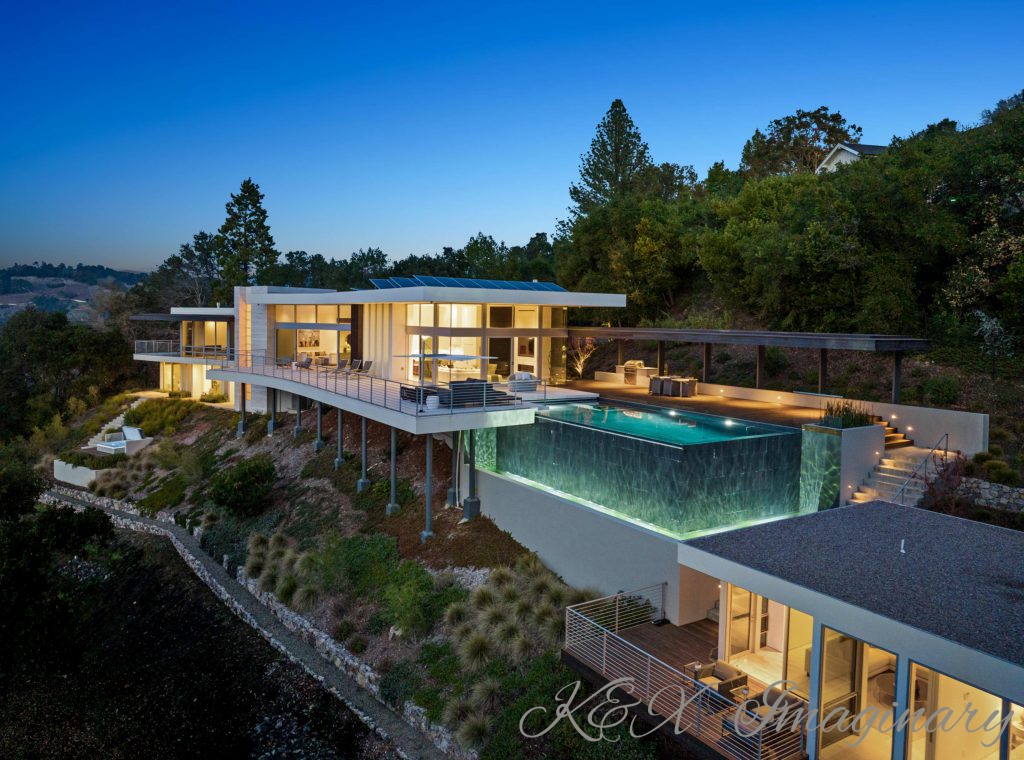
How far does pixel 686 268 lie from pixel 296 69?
19.5m

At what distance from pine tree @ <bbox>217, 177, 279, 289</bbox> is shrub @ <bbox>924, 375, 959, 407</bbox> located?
43.3m

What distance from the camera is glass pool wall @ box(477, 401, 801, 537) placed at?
1205 cm

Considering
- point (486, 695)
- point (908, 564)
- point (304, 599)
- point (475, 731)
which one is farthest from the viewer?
point (304, 599)

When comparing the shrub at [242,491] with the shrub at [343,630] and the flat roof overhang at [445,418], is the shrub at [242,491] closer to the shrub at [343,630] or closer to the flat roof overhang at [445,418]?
the flat roof overhang at [445,418]

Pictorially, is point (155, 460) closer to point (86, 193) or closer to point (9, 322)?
point (9, 322)

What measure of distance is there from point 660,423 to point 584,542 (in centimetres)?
305

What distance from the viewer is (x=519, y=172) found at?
4344 centimetres

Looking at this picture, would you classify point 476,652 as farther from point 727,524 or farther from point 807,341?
point 807,341

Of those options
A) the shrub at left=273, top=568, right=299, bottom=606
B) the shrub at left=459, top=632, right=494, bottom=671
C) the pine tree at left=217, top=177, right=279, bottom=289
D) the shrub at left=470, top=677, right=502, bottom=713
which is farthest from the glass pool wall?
the pine tree at left=217, top=177, right=279, bottom=289

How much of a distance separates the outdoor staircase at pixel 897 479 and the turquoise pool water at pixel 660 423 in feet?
7.10

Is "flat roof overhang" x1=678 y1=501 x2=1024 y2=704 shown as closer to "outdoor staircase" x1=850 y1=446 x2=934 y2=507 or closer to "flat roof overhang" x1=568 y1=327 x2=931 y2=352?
"outdoor staircase" x1=850 y1=446 x2=934 y2=507

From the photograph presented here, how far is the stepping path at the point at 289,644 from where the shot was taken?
11.1 metres

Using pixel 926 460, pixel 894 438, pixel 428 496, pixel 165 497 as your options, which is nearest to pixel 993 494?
pixel 926 460

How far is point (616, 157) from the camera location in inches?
1628
